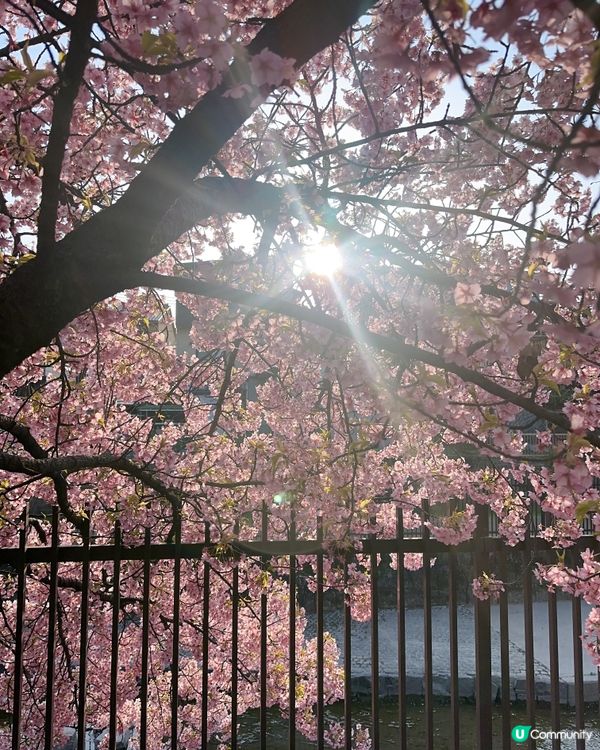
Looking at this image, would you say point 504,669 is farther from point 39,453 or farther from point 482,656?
point 39,453

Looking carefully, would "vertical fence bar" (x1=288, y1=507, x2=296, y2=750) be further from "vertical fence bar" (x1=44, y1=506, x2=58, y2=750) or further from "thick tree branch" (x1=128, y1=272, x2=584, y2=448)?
"thick tree branch" (x1=128, y1=272, x2=584, y2=448)

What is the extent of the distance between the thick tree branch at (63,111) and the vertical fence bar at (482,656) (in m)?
2.77

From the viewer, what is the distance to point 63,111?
5.94 ft

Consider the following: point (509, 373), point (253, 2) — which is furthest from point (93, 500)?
point (253, 2)

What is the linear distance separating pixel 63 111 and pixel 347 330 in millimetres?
1098

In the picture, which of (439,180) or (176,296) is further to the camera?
(176,296)

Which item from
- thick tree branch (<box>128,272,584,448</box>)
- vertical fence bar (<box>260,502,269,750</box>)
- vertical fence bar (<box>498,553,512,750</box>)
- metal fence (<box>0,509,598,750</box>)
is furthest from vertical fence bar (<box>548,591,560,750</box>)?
thick tree branch (<box>128,272,584,448</box>)

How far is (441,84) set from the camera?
13.3 feet

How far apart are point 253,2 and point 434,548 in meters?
2.84

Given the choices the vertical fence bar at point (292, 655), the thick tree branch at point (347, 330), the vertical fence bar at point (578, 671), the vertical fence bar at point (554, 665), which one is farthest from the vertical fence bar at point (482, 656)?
the thick tree branch at point (347, 330)

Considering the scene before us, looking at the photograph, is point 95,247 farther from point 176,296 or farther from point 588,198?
point 588,198

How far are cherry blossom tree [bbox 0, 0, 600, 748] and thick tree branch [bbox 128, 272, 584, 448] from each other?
0.03ft

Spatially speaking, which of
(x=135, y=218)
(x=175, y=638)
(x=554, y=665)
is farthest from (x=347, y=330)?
(x=554, y=665)

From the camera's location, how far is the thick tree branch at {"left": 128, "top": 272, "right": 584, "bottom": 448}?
2.10m
